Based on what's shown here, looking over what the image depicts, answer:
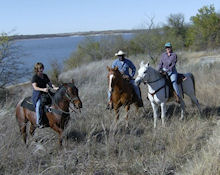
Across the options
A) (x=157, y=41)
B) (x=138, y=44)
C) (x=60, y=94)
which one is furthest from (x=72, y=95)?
(x=138, y=44)

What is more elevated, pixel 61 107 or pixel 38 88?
pixel 38 88

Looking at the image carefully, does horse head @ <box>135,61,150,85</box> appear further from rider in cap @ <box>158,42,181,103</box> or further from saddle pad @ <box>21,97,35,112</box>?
saddle pad @ <box>21,97,35,112</box>

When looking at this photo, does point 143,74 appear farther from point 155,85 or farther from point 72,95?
point 72,95

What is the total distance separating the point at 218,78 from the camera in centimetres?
1259

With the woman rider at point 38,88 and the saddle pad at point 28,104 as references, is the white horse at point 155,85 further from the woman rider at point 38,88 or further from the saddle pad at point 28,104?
the saddle pad at point 28,104

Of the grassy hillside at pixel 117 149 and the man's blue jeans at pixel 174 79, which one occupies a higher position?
the man's blue jeans at pixel 174 79

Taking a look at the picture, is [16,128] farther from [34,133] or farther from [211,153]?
[211,153]

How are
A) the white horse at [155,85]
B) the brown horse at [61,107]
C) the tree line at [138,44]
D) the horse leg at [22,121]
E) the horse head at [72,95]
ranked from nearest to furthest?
the horse head at [72,95], the brown horse at [61,107], the horse leg at [22,121], the white horse at [155,85], the tree line at [138,44]

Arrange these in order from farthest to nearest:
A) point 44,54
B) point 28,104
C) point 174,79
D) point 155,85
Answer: point 44,54
point 174,79
point 155,85
point 28,104

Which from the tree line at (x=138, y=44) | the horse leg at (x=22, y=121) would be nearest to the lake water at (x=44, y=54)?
the tree line at (x=138, y=44)

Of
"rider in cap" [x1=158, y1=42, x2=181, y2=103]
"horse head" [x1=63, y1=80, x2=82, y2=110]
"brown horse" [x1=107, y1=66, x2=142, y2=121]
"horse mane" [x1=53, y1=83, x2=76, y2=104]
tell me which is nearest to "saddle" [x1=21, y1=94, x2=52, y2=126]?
"horse mane" [x1=53, y1=83, x2=76, y2=104]

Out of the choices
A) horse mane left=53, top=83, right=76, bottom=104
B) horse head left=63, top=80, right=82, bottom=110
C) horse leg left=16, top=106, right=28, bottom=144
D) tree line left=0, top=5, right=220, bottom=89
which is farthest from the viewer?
tree line left=0, top=5, right=220, bottom=89

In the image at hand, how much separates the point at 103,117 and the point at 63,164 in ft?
9.95

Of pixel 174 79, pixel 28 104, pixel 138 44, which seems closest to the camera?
pixel 28 104
